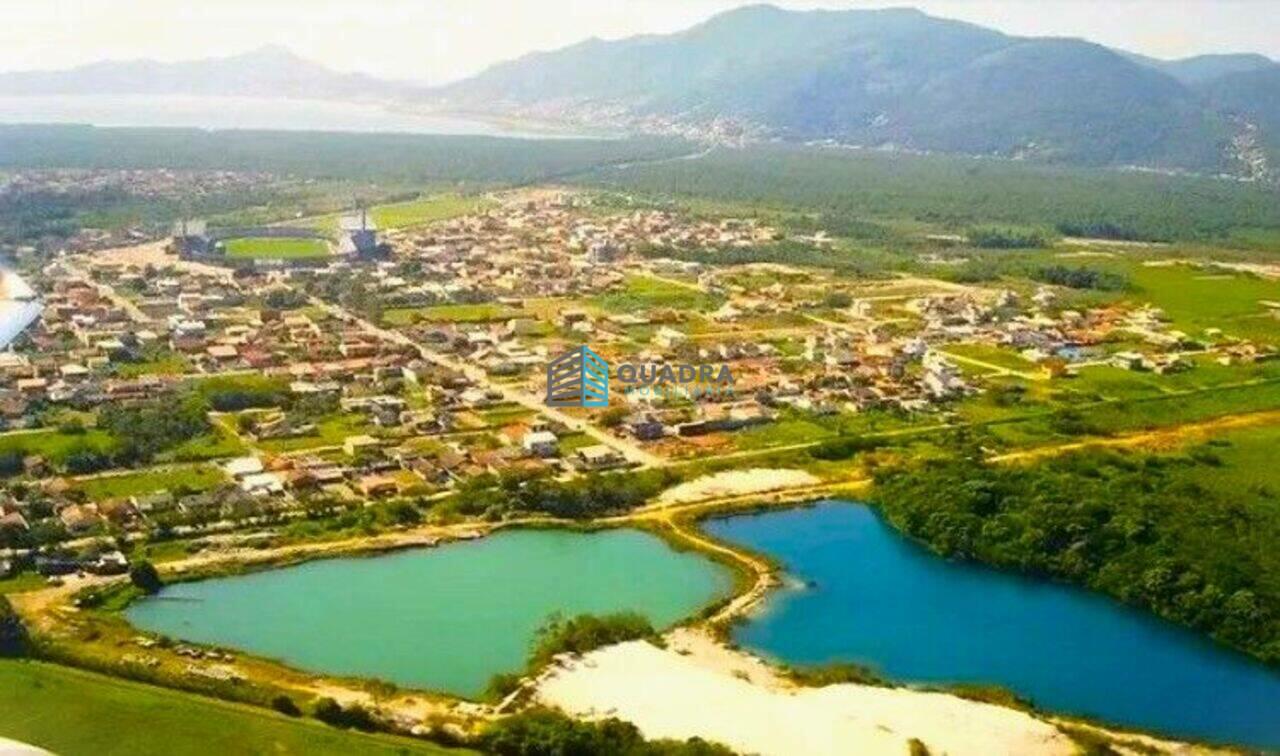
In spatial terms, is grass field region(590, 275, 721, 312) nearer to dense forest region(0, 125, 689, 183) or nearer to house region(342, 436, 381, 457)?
house region(342, 436, 381, 457)

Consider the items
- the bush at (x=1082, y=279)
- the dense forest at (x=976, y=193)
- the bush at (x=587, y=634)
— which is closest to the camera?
the bush at (x=587, y=634)

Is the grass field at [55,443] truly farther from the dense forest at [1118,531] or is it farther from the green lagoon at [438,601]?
the dense forest at [1118,531]

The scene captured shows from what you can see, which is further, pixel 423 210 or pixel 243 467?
pixel 423 210

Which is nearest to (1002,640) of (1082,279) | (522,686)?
(522,686)

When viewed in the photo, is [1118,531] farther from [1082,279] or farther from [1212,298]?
[1082,279]

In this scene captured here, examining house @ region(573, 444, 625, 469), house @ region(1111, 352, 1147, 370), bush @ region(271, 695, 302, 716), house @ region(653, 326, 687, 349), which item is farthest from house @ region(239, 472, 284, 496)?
house @ region(1111, 352, 1147, 370)

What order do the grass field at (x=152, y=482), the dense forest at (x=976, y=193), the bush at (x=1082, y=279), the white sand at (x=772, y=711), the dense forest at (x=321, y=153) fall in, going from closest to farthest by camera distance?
1. the white sand at (x=772, y=711)
2. the grass field at (x=152, y=482)
3. the bush at (x=1082, y=279)
4. the dense forest at (x=976, y=193)
5. the dense forest at (x=321, y=153)

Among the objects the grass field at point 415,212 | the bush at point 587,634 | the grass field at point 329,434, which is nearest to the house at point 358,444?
the grass field at point 329,434
